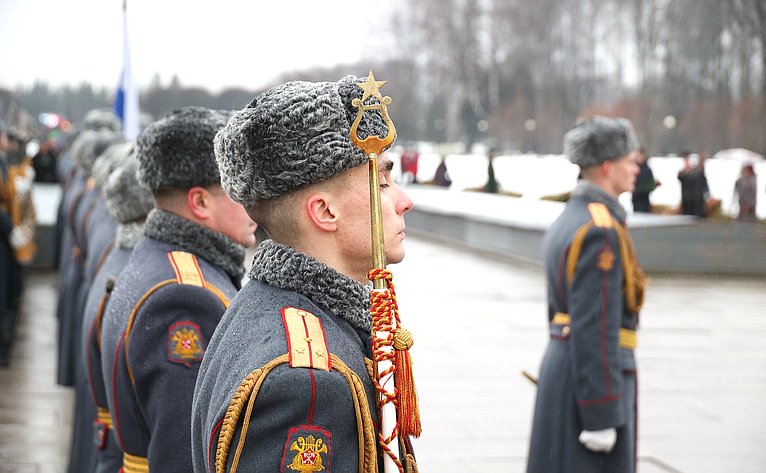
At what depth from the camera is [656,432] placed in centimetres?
706

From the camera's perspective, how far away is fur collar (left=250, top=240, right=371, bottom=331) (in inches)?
72.7

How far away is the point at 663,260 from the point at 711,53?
9066 mm

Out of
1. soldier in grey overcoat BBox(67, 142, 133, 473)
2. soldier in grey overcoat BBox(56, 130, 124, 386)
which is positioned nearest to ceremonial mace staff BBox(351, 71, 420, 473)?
soldier in grey overcoat BBox(67, 142, 133, 473)

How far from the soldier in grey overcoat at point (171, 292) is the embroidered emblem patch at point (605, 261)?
1.73m

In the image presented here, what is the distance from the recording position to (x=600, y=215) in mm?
4461

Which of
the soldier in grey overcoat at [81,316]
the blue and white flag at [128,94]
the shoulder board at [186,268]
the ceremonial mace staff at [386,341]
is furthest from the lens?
the blue and white flag at [128,94]

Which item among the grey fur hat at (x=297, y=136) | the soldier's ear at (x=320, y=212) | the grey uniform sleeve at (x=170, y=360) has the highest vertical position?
the grey fur hat at (x=297, y=136)

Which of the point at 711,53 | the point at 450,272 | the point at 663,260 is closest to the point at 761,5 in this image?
the point at 711,53

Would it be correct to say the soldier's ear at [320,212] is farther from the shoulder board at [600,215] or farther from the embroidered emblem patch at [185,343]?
the shoulder board at [600,215]

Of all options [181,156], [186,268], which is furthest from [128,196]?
[186,268]

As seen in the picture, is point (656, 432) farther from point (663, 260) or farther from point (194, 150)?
point (663, 260)

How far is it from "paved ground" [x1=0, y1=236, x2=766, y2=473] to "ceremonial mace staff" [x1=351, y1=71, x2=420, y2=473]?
174 inches

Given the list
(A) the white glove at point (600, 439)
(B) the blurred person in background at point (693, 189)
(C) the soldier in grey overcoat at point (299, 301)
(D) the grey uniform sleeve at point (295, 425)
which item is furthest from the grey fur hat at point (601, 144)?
(B) the blurred person in background at point (693, 189)

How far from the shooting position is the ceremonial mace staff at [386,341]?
5.75ft
